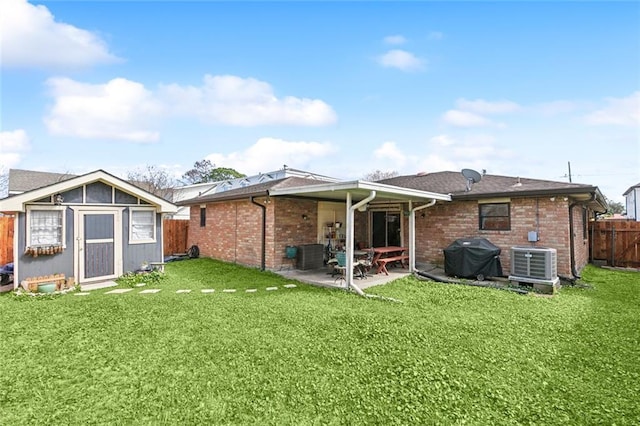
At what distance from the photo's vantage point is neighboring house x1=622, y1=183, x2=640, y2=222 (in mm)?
→ 25062

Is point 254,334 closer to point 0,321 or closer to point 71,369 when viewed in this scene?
point 71,369

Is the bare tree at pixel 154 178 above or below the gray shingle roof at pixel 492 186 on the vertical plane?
above

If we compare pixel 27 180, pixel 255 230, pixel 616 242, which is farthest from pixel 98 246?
pixel 616 242

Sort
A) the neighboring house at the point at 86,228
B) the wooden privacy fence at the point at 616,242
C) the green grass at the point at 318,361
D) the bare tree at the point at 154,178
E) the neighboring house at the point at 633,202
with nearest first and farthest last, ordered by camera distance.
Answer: the green grass at the point at 318,361
the neighboring house at the point at 86,228
the wooden privacy fence at the point at 616,242
the neighboring house at the point at 633,202
the bare tree at the point at 154,178

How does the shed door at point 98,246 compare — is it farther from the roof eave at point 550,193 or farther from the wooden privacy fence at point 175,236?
the roof eave at point 550,193

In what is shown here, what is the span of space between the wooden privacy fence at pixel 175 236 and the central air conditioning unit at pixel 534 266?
13.8 meters

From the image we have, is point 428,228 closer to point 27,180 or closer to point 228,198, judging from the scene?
point 228,198

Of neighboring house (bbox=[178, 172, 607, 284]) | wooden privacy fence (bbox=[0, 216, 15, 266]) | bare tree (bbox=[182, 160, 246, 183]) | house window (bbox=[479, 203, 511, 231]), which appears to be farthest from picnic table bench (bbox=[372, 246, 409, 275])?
bare tree (bbox=[182, 160, 246, 183])

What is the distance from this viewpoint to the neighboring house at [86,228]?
7426 mm

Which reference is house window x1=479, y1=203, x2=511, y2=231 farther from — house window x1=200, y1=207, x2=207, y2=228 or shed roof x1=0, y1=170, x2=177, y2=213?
house window x1=200, y1=207, x2=207, y2=228

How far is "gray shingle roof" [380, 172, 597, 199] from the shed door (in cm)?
1023

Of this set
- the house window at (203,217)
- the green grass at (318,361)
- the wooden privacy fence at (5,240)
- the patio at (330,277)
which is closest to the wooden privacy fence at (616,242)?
the green grass at (318,361)

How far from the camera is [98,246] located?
28.0 ft

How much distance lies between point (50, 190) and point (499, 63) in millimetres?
12831
